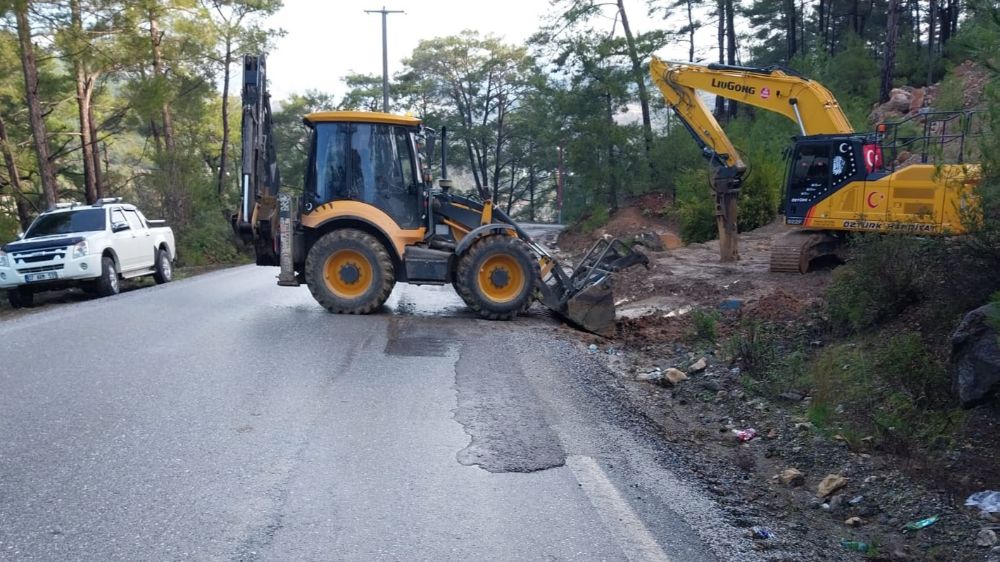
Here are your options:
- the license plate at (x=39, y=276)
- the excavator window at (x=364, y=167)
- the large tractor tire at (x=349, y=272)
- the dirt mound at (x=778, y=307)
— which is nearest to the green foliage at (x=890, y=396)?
the dirt mound at (x=778, y=307)

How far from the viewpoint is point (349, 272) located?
40.6 feet

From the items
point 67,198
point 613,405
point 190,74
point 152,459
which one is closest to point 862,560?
point 613,405

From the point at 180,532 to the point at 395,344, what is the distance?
5.62m

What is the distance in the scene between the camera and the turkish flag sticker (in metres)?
14.1

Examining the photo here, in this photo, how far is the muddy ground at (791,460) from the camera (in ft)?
16.4

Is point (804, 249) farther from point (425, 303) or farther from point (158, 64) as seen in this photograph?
point (158, 64)

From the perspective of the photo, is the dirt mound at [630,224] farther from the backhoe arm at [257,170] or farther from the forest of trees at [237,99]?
the backhoe arm at [257,170]

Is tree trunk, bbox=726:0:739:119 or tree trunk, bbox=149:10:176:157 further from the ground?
tree trunk, bbox=726:0:739:119

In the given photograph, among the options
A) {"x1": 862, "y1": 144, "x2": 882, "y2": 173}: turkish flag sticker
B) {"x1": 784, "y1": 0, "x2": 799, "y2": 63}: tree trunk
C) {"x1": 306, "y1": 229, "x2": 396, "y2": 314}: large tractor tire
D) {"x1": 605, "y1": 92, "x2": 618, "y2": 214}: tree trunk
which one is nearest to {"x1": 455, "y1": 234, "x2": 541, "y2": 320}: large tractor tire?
{"x1": 306, "y1": 229, "x2": 396, "y2": 314}: large tractor tire

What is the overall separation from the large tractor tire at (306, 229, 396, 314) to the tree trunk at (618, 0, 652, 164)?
2221cm

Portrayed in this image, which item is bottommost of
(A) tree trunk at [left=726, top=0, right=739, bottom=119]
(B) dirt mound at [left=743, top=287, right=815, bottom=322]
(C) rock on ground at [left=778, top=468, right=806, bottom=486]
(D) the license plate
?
(C) rock on ground at [left=778, top=468, right=806, bottom=486]

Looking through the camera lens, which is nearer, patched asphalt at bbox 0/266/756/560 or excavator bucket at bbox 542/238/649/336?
patched asphalt at bbox 0/266/756/560

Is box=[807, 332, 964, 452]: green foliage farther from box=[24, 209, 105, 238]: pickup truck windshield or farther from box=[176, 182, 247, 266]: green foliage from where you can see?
box=[176, 182, 247, 266]: green foliage

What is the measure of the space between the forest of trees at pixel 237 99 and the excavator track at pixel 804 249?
5.81 metres
